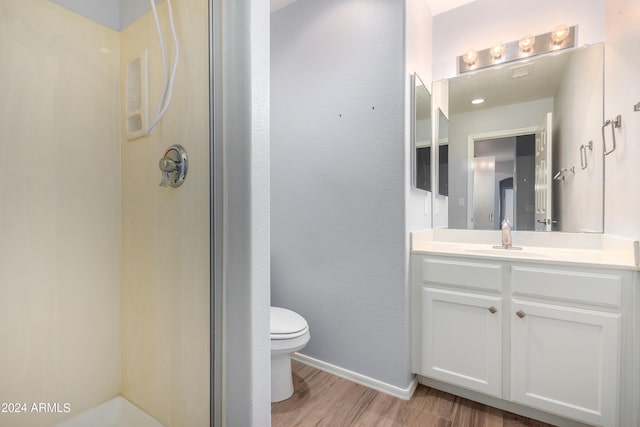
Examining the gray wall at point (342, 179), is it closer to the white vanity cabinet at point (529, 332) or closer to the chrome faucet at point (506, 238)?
the white vanity cabinet at point (529, 332)

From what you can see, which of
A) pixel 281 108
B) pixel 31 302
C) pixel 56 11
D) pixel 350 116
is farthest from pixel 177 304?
pixel 281 108

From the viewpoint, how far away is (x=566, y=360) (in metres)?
1.30

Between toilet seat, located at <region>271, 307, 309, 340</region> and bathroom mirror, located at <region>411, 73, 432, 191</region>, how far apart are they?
3.44 ft

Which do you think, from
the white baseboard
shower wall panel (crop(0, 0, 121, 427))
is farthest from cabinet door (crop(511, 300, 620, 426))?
shower wall panel (crop(0, 0, 121, 427))

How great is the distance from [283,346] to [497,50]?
2.29m

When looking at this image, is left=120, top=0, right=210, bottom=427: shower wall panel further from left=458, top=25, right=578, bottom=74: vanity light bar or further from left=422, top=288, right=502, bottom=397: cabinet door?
left=458, top=25, right=578, bottom=74: vanity light bar

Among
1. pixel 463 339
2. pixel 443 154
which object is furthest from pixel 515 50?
pixel 463 339

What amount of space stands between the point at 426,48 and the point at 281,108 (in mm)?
1097

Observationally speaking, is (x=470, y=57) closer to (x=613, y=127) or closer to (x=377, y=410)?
(x=613, y=127)

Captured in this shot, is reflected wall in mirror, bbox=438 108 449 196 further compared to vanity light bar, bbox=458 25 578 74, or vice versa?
reflected wall in mirror, bbox=438 108 449 196

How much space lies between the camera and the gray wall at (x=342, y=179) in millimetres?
1645

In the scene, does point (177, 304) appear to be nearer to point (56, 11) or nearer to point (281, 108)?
point (56, 11)

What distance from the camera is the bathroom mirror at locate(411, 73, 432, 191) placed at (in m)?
1.74

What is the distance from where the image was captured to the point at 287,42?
2.09 metres
